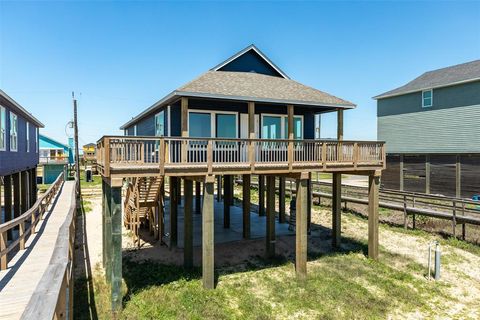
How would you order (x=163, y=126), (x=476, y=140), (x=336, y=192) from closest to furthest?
(x=163, y=126), (x=336, y=192), (x=476, y=140)

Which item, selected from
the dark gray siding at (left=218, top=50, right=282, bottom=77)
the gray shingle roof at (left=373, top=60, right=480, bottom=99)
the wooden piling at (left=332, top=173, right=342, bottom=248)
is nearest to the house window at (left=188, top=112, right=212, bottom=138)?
the dark gray siding at (left=218, top=50, right=282, bottom=77)

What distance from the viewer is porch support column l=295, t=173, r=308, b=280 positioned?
11727 millimetres

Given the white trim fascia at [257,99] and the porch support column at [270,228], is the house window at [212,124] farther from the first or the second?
the porch support column at [270,228]

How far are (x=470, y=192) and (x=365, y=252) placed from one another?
45.8ft

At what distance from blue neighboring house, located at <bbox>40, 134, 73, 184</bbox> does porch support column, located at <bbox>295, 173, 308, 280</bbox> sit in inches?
1425

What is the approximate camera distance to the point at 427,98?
86.3ft

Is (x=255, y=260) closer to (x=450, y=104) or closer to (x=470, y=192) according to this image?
(x=470, y=192)

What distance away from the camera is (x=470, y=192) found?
2269 centimetres

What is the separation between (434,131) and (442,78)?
4.70m

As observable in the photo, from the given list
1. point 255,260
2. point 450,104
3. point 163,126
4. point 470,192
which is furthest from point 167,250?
point 450,104

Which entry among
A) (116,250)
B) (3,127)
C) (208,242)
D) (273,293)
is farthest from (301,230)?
(3,127)

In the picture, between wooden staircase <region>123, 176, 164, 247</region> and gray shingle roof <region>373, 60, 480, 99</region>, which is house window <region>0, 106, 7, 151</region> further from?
gray shingle roof <region>373, 60, 480, 99</region>

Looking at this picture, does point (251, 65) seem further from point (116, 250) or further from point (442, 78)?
point (442, 78)

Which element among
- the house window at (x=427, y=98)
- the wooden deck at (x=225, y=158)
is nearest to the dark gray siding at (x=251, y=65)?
the wooden deck at (x=225, y=158)
